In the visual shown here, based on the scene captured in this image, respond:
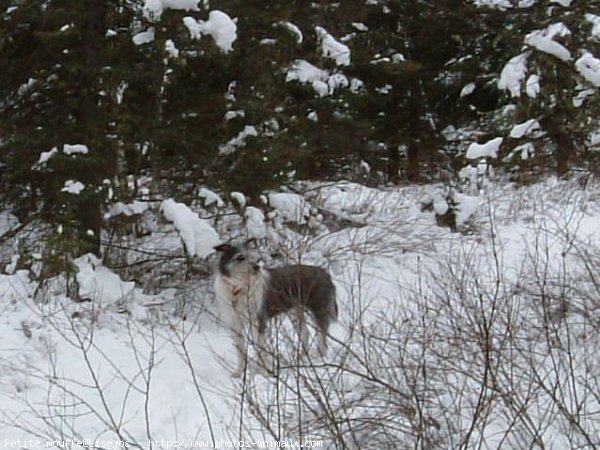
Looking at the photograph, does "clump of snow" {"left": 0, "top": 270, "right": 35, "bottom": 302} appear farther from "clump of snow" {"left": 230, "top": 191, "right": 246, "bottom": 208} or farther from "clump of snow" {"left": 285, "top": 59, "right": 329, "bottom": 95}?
"clump of snow" {"left": 285, "top": 59, "right": 329, "bottom": 95}

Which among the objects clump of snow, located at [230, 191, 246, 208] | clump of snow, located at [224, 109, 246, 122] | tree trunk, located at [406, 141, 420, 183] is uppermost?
tree trunk, located at [406, 141, 420, 183]

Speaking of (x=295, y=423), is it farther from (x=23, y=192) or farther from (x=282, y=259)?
(x=23, y=192)

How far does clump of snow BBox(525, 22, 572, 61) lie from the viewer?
8.80 m

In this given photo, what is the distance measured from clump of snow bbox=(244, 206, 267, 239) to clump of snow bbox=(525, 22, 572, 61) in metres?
4.00

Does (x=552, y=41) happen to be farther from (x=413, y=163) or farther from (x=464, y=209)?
(x=413, y=163)

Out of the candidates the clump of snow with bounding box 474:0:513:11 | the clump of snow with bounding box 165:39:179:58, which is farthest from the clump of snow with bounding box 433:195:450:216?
the clump of snow with bounding box 165:39:179:58

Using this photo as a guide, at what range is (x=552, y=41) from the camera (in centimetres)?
903

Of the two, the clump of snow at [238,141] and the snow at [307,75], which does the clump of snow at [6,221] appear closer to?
the clump of snow at [238,141]

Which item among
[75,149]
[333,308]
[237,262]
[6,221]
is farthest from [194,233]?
[6,221]

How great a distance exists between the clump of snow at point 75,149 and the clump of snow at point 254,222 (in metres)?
1.94

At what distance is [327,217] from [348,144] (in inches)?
105

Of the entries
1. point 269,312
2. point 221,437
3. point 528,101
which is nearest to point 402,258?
point 528,101

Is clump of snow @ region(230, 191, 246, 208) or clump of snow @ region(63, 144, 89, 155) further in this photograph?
clump of snow @ region(230, 191, 246, 208)

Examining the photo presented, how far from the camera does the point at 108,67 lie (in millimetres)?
8555
